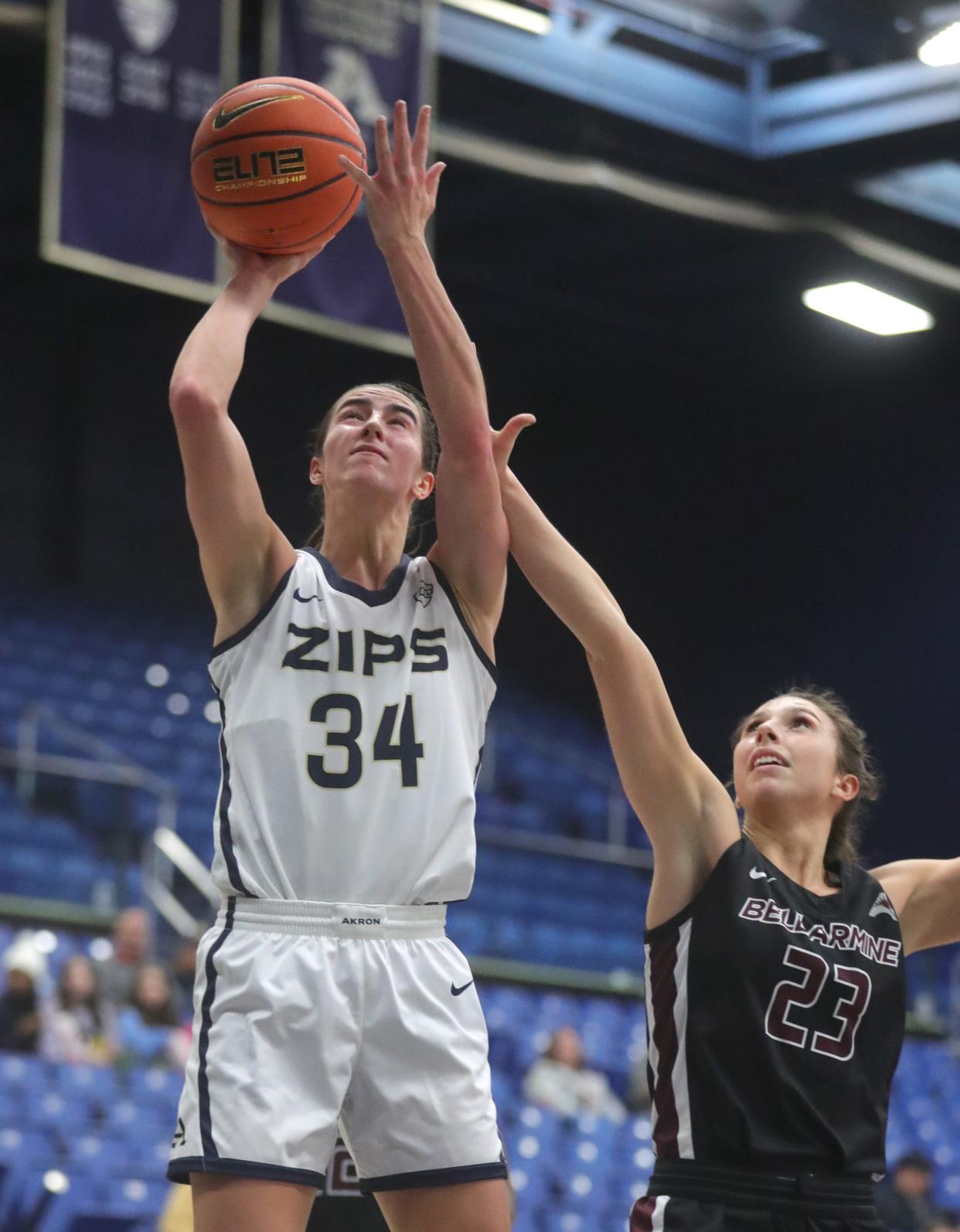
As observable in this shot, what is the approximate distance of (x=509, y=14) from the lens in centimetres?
1105

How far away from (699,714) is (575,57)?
7192 millimetres

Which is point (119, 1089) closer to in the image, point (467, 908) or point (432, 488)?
point (467, 908)

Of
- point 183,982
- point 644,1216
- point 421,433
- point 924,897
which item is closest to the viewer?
point 644,1216

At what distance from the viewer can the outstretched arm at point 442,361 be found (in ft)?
10.5

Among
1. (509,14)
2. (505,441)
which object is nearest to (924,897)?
(505,441)

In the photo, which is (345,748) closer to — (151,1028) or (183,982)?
(151,1028)

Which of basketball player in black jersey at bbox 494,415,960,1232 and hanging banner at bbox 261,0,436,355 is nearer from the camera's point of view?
basketball player in black jersey at bbox 494,415,960,1232

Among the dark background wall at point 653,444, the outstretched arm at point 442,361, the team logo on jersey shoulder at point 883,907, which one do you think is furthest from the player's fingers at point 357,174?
the dark background wall at point 653,444

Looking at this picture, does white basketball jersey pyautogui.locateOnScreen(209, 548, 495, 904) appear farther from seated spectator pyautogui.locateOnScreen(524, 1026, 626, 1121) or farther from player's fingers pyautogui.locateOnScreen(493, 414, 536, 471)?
seated spectator pyautogui.locateOnScreen(524, 1026, 626, 1121)

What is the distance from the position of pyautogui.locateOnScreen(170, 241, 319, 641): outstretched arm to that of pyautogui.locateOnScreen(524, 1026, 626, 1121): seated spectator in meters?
7.74

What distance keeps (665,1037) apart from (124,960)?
6767mm

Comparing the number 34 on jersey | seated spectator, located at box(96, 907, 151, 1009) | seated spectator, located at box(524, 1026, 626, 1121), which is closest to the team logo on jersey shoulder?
the number 34 on jersey

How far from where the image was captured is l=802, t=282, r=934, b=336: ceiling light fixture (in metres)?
13.6

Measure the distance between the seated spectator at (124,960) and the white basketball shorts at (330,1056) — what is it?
21.7 feet
